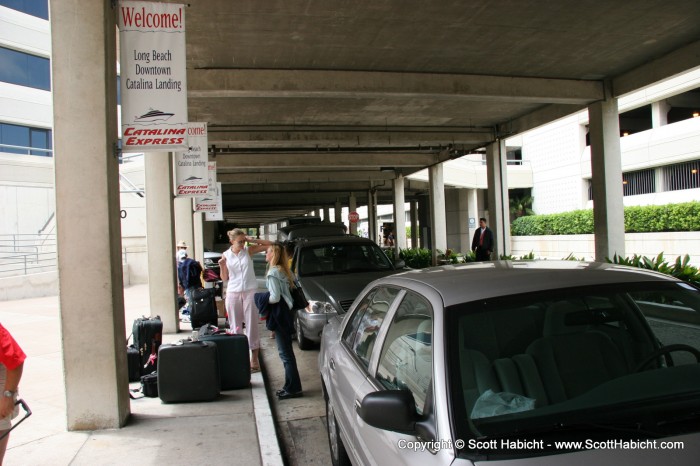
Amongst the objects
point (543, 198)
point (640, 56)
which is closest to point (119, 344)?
point (640, 56)

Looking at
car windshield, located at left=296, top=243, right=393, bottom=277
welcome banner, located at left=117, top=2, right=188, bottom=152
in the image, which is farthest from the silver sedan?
car windshield, located at left=296, top=243, right=393, bottom=277

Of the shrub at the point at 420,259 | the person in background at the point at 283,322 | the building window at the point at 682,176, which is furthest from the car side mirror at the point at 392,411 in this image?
the building window at the point at 682,176

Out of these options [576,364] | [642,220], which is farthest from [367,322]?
[642,220]

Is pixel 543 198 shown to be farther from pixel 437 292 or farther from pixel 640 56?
pixel 437 292

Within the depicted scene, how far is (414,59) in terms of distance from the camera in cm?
1152

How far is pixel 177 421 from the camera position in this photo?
511 centimetres

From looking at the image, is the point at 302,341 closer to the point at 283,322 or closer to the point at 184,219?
the point at 283,322

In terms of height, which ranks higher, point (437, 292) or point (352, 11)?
point (352, 11)

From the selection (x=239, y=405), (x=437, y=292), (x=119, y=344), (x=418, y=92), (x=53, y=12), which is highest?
(x=418, y=92)

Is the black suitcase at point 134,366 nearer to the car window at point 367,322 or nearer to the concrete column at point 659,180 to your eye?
the car window at point 367,322

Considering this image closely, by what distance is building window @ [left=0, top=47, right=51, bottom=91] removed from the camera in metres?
31.4

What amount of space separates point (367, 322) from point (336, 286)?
4405mm

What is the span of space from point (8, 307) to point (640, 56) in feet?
57.5

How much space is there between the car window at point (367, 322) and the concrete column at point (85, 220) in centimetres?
236
